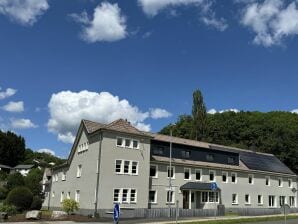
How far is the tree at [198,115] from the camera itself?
81.9 meters

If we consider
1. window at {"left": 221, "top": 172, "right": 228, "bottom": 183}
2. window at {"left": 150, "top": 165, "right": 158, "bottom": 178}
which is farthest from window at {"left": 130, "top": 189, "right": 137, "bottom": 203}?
window at {"left": 221, "top": 172, "right": 228, "bottom": 183}

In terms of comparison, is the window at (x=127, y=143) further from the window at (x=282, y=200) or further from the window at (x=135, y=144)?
the window at (x=282, y=200)

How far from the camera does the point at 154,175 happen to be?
4897cm

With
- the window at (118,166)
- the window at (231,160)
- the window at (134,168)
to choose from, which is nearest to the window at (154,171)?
the window at (134,168)

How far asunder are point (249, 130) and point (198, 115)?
1529cm

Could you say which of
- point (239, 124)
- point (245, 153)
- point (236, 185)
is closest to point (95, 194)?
point (236, 185)

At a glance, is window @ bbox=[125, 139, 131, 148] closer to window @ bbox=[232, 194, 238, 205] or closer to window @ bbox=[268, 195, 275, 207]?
window @ bbox=[232, 194, 238, 205]

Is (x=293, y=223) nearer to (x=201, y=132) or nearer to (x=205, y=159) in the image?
(x=205, y=159)

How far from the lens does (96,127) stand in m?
48.6

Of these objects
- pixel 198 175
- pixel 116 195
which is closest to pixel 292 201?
pixel 198 175

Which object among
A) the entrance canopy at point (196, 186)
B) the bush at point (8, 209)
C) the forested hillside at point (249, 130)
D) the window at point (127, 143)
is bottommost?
the bush at point (8, 209)

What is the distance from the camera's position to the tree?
269 ft

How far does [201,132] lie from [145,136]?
36.3 meters

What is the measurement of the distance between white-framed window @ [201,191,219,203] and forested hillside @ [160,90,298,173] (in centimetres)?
2856
